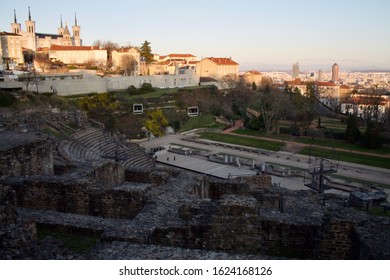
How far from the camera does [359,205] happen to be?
14.8 metres

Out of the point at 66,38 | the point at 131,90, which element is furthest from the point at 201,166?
the point at 66,38

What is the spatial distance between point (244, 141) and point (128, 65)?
4583 centimetres

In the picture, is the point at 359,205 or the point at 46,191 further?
the point at 359,205

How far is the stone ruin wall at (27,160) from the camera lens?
1213 centimetres

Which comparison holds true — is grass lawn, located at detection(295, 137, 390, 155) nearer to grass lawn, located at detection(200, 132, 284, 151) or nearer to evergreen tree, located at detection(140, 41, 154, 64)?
grass lawn, located at detection(200, 132, 284, 151)

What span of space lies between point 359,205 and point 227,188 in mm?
5806

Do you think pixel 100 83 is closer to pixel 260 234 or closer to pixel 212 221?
pixel 212 221

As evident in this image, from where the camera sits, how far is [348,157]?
1462 inches

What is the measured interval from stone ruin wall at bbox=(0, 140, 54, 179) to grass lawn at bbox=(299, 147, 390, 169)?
2962 centimetres

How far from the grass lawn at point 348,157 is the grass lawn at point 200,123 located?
19322 mm

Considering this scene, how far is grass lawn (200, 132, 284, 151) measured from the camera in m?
42.5

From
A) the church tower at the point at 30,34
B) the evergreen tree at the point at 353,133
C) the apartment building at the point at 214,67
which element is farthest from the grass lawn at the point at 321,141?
the church tower at the point at 30,34
